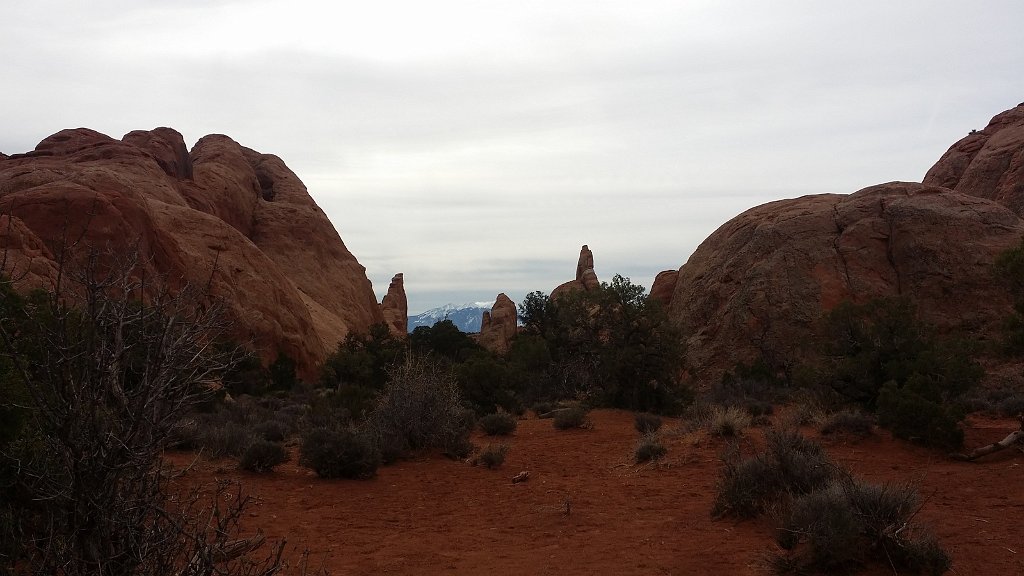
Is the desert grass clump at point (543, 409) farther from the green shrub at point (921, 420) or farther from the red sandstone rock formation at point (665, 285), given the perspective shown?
the red sandstone rock formation at point (665, 285)

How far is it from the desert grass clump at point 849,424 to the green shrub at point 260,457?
986cm

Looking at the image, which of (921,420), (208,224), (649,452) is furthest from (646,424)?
(208,224)

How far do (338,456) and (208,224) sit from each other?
78.3ft

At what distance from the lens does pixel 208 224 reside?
30.5 meters

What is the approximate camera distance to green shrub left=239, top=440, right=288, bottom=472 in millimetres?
10508

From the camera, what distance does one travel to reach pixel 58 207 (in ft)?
73.7

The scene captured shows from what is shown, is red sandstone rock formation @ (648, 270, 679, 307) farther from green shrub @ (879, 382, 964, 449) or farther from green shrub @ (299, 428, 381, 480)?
green shrub @ (299, 428, 381, 480)

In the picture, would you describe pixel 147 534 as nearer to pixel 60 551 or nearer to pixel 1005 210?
pixel 60 551

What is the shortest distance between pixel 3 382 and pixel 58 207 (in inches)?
811

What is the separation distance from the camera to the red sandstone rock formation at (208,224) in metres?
22.3

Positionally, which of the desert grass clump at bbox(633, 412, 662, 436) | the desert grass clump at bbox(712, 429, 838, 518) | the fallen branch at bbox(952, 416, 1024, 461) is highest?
the desert grass clump at bbox(712, 429, 838, 518)

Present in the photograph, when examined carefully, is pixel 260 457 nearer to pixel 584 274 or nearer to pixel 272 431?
pixel 272 431

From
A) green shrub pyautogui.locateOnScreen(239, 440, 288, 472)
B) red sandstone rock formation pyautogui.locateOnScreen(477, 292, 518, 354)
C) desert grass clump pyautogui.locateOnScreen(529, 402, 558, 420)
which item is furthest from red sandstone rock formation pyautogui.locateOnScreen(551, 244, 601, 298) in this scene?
green shrub pyautogui.locateOnScreen(239, 440, 288, 472)

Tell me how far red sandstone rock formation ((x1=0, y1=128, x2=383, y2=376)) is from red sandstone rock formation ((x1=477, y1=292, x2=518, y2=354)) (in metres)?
9.40
